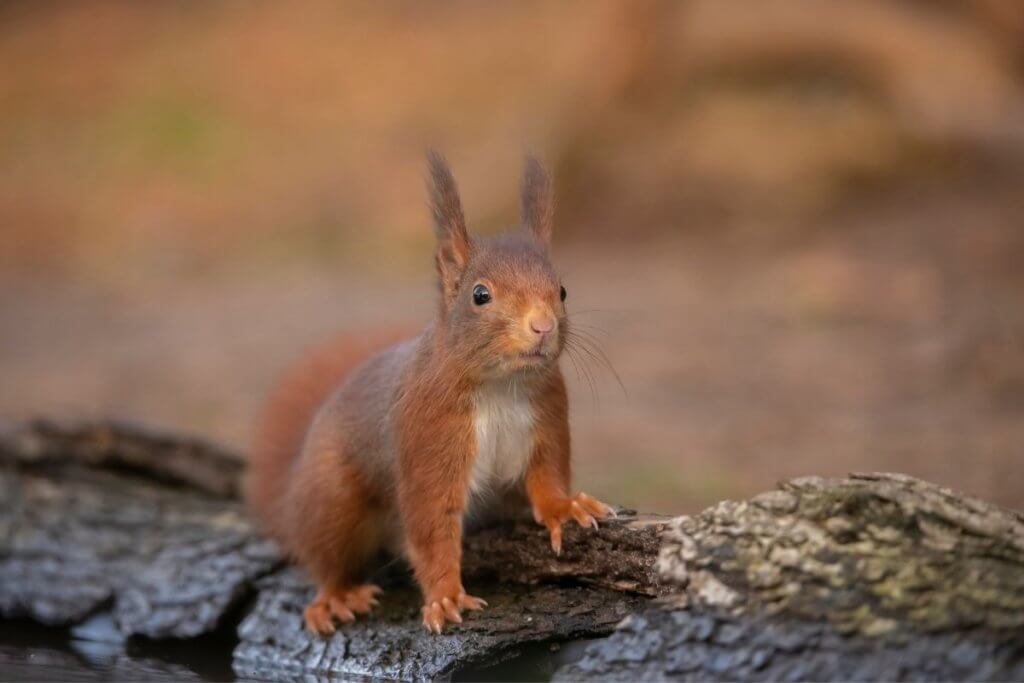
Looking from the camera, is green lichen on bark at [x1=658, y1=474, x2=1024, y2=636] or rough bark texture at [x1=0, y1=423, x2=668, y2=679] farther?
rough bark texture at [x1=0, y1=423, x2=668, y2=679]

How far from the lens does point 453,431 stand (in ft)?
11.7

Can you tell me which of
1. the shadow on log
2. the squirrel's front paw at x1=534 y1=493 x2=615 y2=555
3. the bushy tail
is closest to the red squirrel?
the squirrel's front paw at x1=534 y1=493 x2=615 y2=555

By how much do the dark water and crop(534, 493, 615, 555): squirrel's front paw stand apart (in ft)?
1.01

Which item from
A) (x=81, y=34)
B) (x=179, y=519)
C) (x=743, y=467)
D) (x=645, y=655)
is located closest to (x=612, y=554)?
(x=645, y=655)

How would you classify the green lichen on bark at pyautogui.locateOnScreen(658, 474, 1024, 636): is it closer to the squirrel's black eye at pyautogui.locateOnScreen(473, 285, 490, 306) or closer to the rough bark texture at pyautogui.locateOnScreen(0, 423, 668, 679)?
the rough bark texture at pyautogui.locateOnScreen(0, 423, 668, 679)

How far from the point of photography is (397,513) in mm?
3947

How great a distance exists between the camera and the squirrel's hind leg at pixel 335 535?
399 cm

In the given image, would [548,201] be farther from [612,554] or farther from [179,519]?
[179,519]

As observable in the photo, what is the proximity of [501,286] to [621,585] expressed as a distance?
2.82 ft

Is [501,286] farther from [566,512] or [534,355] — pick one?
[566,512]

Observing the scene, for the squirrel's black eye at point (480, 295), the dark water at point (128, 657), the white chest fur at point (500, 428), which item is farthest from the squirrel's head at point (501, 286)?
the dark water at point (128, 657)

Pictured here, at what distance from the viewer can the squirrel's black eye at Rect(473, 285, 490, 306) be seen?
3.50 metres

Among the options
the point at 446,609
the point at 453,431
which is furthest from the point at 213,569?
the point at 453,431

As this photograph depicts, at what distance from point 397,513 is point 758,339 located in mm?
5166
